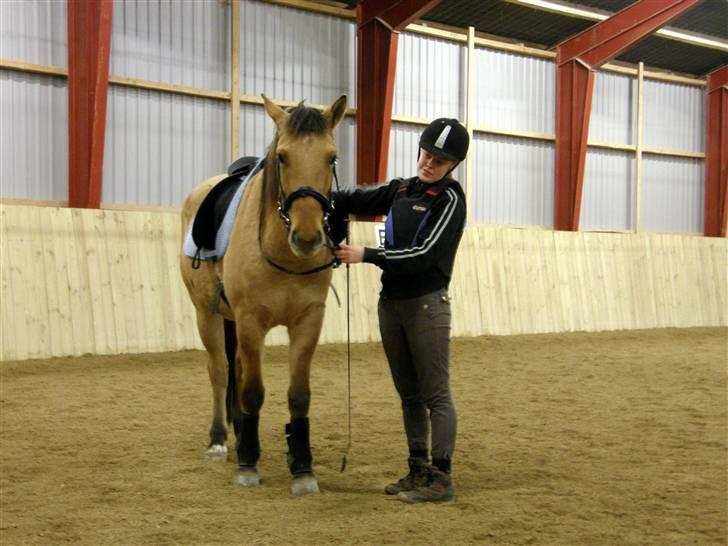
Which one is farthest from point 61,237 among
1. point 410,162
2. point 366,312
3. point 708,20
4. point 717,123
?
point 717,123

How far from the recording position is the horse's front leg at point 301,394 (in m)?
3.87

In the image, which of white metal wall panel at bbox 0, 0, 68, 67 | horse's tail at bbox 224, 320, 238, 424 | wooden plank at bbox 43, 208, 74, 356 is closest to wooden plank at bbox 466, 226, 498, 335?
wooden plank at bbox 43, 208, 74, 356

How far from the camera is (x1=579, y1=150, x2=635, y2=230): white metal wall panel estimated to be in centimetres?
1661

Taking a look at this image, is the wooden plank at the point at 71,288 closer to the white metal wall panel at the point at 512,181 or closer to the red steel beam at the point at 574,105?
the white metal wall panel at the point at 512,181

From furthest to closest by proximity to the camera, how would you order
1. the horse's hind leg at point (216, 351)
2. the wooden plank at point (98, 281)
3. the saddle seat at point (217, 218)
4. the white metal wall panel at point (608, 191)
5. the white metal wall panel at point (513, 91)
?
the white metal wall panel at point (608, 191) → the white metal wall panel at point (513, 91) → the wooden plank at point (98, 281) → the horse's hind leg at point (216, 351) → the saddle seat at point (217, 218)

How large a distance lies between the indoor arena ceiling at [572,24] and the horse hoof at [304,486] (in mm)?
10716

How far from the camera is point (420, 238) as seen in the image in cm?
368

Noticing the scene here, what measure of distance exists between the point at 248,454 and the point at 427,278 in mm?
1354

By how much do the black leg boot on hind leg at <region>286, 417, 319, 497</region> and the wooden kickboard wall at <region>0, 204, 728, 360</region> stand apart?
5.19 metres

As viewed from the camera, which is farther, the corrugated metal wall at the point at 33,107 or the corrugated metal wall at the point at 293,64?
the corrugated metal wall at the point at 293,64

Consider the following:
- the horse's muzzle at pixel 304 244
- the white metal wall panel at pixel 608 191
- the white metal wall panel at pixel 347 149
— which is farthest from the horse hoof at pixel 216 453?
the white metal wall panel at pixel 608 191

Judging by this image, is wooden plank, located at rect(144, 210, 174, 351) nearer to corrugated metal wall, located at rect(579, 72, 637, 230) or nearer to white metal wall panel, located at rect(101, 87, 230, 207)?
white metal wall panel, located at rect(101, 87, 230, 207)

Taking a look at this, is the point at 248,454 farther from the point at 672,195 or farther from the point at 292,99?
the point at 672,195

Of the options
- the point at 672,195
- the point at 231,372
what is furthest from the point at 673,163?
A: the point at 231,372
